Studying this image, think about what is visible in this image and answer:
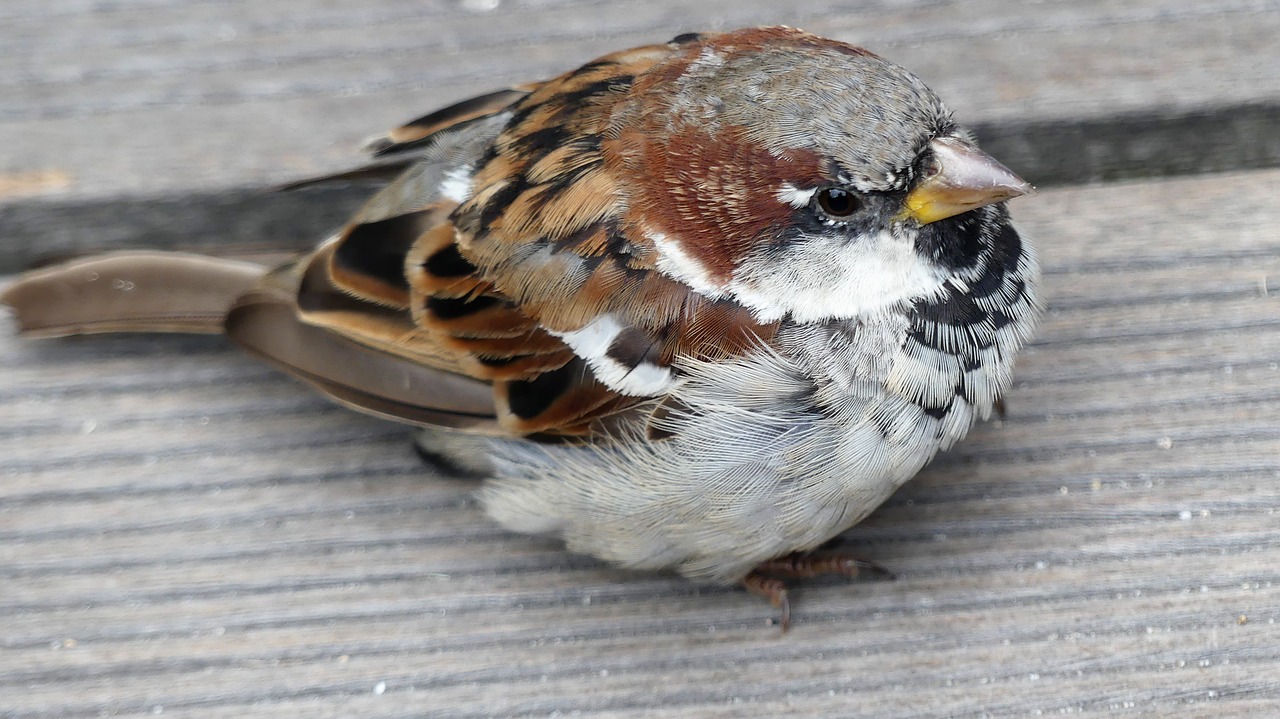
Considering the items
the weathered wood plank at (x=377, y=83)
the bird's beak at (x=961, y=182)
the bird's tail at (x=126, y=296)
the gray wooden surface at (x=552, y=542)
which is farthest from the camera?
the weathered wood plank at (x=377, y=83)

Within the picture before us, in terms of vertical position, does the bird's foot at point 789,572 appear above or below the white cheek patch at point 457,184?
below

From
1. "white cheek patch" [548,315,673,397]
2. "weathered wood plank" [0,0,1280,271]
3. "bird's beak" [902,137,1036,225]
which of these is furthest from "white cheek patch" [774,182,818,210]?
"weathered wood plank" [0,0,1280,271]

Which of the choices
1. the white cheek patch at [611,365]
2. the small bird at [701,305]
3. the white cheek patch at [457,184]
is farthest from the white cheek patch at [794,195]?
the white cheek patch at [457,184]

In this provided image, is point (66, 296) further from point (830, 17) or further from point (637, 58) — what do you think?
point (830, 17)

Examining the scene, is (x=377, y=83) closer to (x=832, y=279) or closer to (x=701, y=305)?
(x=701, y=305)

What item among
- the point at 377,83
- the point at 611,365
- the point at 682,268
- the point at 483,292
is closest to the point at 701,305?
the point at 682,268

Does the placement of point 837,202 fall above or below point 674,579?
above

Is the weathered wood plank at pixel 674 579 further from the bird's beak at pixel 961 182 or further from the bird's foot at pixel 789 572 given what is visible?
the bird's beak at pixel 961 182
